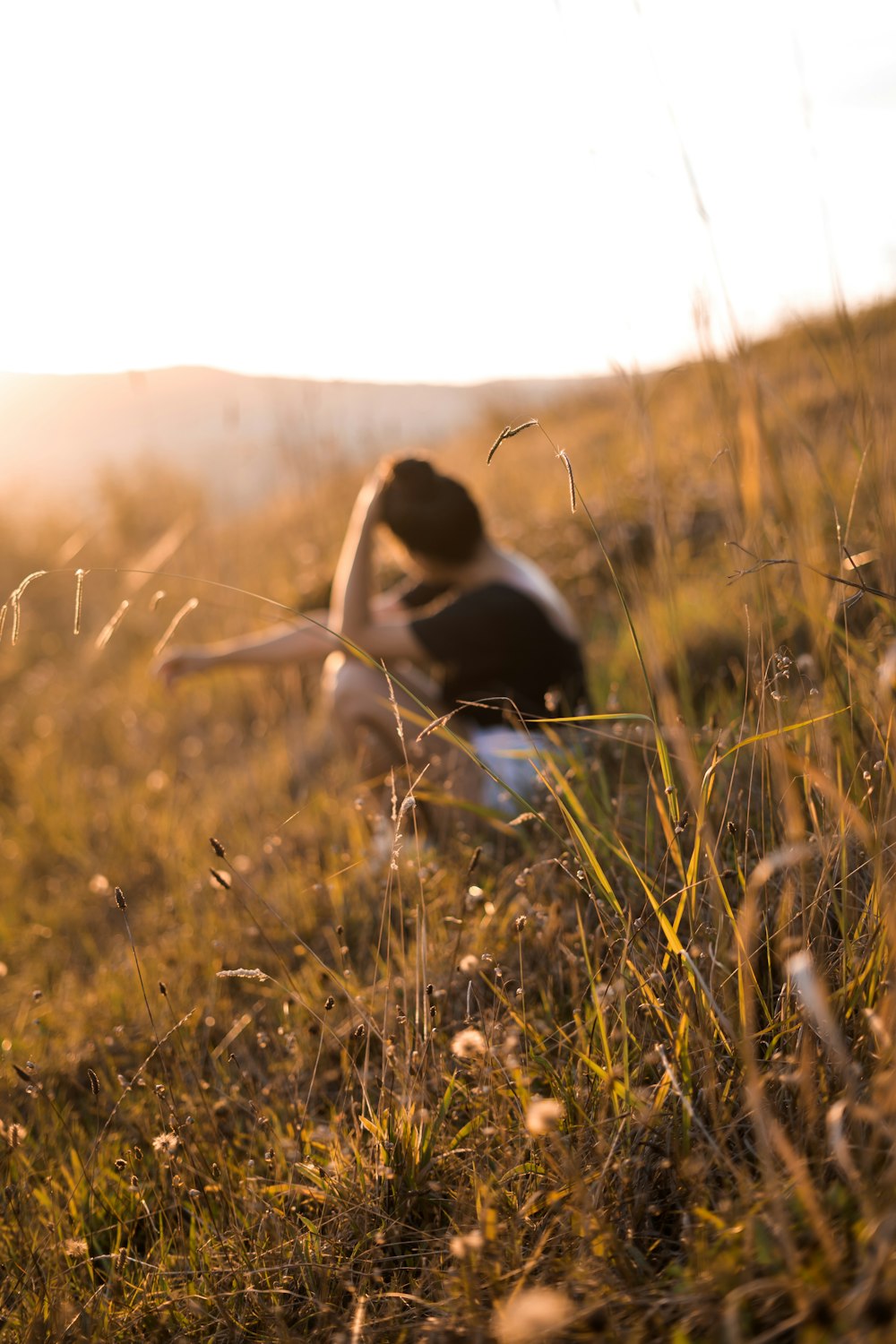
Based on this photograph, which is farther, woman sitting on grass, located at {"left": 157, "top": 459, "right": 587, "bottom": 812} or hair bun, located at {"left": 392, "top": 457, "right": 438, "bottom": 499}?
hair bun, located at {"left": 392, "top": 457, "right": 438, "bottom": 499}

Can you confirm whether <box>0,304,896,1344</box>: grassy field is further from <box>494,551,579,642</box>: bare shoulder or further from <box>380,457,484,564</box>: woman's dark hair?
<box>380,457,484,564</box>: woman's dark hair

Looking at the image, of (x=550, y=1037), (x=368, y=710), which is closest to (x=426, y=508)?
(x=368, y=710)

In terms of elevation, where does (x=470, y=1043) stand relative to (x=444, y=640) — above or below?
below

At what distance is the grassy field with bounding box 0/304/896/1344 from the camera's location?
0.92m

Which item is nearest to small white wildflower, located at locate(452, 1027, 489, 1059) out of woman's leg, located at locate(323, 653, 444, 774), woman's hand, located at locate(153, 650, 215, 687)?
woman's leg, located at locate(323, 653, 444, 774)

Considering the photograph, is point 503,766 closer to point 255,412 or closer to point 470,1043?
point 470,1043

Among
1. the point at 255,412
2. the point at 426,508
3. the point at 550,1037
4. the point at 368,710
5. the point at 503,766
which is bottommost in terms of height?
the point at 550,1037

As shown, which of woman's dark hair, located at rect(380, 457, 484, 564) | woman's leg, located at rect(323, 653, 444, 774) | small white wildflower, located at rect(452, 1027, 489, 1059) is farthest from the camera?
woman's leg, located at rect(323, 653, 444, 774)

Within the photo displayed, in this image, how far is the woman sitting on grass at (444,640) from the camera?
106 inches

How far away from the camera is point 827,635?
1267 millimetres

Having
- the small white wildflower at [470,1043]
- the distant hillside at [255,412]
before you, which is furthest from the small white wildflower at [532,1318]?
the distant hillside at [255,412]

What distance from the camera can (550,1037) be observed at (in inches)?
56.4

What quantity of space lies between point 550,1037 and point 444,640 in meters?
1.46

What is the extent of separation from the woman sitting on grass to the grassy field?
11.6 inches
